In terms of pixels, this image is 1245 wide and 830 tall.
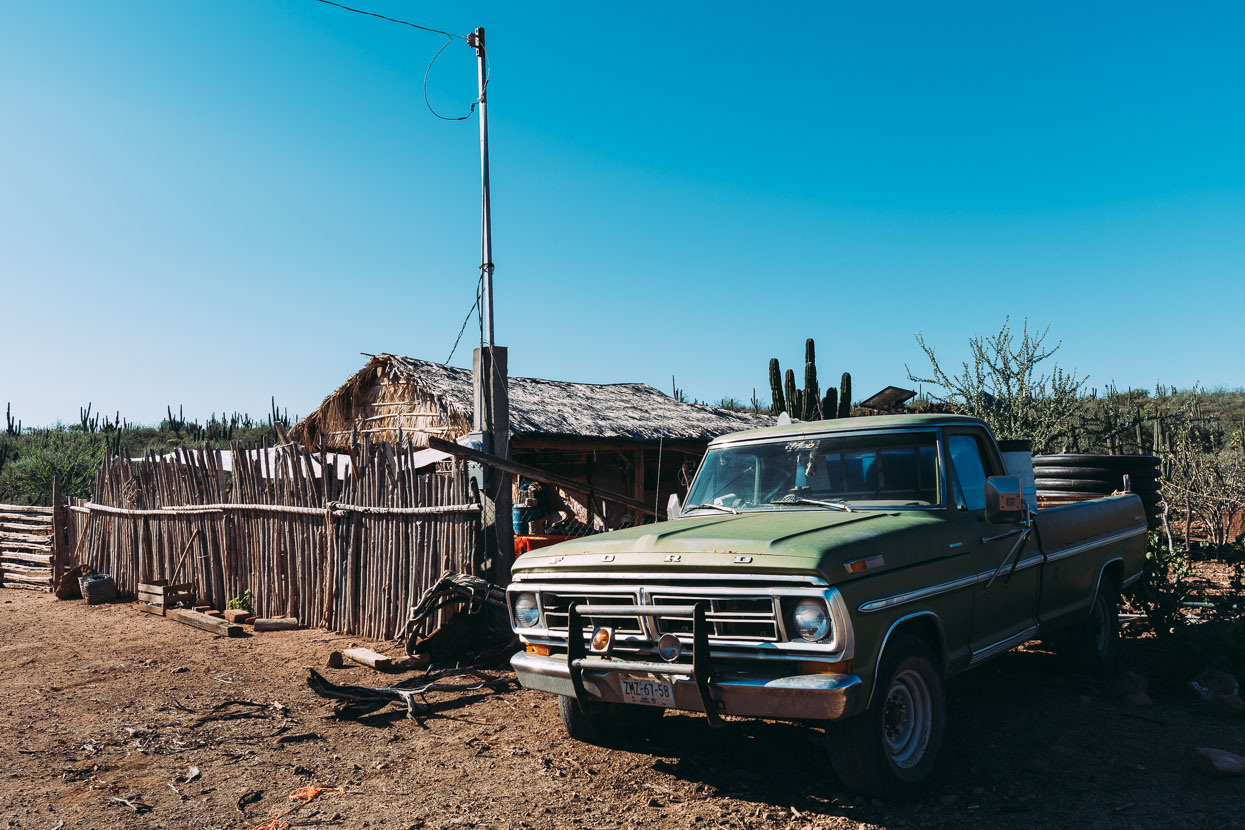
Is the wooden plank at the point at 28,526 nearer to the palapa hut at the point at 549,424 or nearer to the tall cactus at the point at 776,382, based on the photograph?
the palapa hut at the point at 549,424

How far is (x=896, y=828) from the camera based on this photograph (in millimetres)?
3912

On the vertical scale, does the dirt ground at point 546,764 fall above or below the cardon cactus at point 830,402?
below

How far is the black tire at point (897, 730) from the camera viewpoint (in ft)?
13.1

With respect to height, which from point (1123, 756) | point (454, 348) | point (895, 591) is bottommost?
point (1123, 756)

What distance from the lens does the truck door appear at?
4914mm

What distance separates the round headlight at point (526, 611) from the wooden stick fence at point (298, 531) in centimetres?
292

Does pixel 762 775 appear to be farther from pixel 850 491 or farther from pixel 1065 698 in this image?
pixel 1065 698

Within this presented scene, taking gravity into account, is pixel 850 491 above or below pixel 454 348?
below

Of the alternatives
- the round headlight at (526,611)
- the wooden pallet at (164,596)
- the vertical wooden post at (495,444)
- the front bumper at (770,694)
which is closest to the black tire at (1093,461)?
the vertical wooden post at (495,444)

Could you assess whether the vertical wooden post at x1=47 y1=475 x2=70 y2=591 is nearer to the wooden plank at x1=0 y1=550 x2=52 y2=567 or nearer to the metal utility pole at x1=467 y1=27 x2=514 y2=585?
the wooden plank at x1=0 y1=550 x2=52 y2=567

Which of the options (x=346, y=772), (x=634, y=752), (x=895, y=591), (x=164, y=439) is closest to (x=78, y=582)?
(x=346, y=772)

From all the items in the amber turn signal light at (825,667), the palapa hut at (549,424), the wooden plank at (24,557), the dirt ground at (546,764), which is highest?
the palapa hut at (549,424)

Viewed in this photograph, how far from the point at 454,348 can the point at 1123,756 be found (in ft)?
24.8

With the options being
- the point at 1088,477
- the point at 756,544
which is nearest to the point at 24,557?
the point at 756,544
